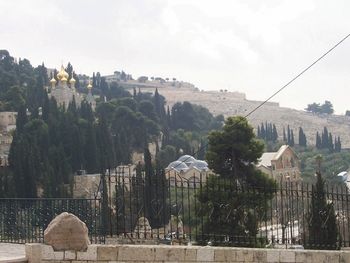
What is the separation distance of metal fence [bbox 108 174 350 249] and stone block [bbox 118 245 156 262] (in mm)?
1177

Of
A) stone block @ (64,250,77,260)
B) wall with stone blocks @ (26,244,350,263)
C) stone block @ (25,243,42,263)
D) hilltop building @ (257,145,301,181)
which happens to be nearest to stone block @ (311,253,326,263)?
wall with stone blocks @ (26,244,350,263)

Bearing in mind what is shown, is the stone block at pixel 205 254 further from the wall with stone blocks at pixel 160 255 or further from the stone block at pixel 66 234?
the stone block at pixel 66 234

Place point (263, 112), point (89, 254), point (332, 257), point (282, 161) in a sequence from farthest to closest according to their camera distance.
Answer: point (263, 112) < point (282, 161) < point (332, 257) < point (89, 254)

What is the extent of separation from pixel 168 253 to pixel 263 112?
165 metres

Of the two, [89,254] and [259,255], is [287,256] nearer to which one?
[259,255]

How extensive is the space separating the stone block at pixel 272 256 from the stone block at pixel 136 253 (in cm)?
187

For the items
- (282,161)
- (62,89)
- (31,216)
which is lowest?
(31,216)

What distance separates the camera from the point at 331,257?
36.6 ft

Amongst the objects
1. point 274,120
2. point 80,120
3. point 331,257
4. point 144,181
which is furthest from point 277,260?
point 274,120

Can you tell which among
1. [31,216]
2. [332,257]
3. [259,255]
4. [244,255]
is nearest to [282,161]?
[31,216]

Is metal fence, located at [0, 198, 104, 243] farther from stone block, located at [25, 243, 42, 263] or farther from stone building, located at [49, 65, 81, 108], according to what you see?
stone building, located at [49, 65, 81, 108]

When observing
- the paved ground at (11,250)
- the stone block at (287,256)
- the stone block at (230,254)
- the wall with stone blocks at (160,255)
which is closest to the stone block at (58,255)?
the wall with stone blocks at (160,255)

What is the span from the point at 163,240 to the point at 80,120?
6055cm

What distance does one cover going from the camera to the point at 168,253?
31.0 feet
